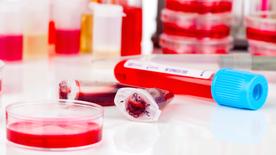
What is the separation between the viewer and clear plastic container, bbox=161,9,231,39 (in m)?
1.32

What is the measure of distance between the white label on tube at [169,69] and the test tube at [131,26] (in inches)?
8.4

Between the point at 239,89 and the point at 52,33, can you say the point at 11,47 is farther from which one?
the point at 239,89

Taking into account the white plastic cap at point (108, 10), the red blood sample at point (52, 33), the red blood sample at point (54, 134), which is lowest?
the red blood sample at point (54, 134)

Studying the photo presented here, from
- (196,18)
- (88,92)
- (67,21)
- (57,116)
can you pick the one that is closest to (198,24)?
(196,18)

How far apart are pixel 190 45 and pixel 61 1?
0.86ft

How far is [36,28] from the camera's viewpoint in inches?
48.0

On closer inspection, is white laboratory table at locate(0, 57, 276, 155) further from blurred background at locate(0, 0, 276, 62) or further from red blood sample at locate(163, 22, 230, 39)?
red blood sample at locate(163, 22, 230, 39)

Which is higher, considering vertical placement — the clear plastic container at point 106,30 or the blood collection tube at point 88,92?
the clear plastic container at point 106,30

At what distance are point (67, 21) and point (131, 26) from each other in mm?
123

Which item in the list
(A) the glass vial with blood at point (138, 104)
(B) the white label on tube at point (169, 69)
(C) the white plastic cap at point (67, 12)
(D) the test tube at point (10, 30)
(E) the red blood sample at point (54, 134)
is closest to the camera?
(E) the red blood sample at point (54, 134)

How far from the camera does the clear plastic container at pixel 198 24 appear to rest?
1.32 meters

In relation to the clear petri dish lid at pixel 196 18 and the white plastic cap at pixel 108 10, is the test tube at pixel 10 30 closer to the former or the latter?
the white plastic cap at pixel 108 10

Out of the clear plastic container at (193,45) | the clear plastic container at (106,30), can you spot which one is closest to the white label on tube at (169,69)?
the clear plastic container at (106,30)

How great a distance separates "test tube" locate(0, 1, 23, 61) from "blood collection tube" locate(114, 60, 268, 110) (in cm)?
22
